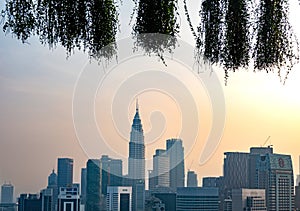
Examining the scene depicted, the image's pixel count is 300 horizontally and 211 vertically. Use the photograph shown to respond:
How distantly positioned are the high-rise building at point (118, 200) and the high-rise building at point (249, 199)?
7355 mm

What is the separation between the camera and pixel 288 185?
36969 mm

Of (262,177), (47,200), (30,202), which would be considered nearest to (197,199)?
(262,177)

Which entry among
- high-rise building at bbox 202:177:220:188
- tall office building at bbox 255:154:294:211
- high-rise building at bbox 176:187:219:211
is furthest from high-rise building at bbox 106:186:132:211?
tall office building at bbox 255:154:294:211

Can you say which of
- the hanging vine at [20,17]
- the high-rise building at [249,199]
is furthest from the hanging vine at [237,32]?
the high-rise building at [249,199]

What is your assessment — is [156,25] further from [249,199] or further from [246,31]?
[249,199]

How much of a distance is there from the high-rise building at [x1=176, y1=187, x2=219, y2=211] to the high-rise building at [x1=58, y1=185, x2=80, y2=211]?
270 inches

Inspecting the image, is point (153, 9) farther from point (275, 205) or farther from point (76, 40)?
point (275, 205)

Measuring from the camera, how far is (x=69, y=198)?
3981 centimetres

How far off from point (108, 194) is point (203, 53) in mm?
42319

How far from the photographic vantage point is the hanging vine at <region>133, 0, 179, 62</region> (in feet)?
8.07

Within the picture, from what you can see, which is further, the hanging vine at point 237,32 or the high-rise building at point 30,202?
the high-rise building at point 30,202

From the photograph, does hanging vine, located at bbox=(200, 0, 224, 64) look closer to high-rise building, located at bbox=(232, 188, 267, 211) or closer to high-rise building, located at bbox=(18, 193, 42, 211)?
high-rise building, located at bbox=(232, 188, 267, 211)

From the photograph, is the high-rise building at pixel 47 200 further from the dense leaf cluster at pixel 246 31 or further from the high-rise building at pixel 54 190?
the dense leaf cluster at pixel 246 31

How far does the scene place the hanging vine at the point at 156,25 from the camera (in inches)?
96.9
